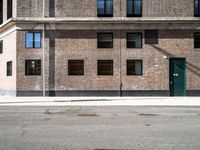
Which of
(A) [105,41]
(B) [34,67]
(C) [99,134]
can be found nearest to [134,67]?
(A) [105,41]

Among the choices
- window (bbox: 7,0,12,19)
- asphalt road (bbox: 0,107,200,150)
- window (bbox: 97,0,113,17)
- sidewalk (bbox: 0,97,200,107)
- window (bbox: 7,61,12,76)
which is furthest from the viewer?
window (bbox: 7,0,12,19)

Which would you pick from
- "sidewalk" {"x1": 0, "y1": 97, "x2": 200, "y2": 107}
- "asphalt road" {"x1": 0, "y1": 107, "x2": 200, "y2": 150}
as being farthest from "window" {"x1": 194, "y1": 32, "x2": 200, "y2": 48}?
"asphalt road" {"x1": 0, "y1": 107, "x2": 200, "y2": 150}

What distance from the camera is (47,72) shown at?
30062mm

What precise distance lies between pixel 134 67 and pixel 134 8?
4.80m

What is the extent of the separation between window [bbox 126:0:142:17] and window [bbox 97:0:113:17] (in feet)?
4.54

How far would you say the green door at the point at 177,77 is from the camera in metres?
30.3

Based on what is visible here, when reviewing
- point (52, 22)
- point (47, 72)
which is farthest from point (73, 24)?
point (47, 72)

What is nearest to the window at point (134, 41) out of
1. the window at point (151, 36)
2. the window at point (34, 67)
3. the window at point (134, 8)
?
the window at point (151, 36)

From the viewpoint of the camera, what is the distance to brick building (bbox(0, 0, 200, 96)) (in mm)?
30094

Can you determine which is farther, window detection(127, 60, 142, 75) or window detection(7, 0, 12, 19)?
window detection(7, 0, 12, 19)

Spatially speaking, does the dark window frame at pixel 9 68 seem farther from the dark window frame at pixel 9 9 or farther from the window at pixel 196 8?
the window at pixel 196 8

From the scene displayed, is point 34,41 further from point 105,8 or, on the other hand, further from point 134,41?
point 134,41

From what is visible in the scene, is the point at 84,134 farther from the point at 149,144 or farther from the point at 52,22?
the point at 52,22

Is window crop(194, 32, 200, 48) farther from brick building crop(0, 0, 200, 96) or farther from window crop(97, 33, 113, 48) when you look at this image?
window crop(97, 33, 113, 48)
